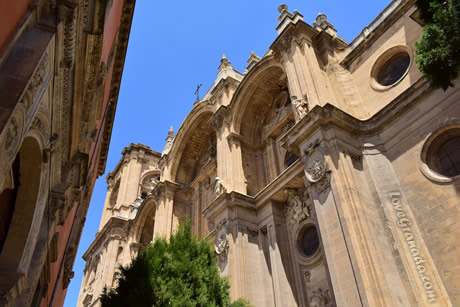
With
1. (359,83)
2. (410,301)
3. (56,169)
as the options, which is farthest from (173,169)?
(410,301)

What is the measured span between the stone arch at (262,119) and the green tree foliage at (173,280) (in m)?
7.20

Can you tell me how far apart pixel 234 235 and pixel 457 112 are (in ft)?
28.4

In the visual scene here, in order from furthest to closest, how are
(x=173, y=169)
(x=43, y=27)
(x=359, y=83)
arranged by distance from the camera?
(x=173, y=169), (x=359, y=83), (x=43, y=27)

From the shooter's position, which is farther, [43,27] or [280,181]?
[280,181]

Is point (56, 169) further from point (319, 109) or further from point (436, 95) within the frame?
point (436, 95)

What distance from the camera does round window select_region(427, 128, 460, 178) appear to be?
999 centimetres

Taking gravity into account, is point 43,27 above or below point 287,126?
below

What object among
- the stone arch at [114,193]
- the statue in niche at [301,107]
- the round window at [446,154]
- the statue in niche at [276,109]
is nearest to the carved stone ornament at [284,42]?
the statue in niche at [276,109]

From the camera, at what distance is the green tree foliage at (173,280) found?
28.3ft

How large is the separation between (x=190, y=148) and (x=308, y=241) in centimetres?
1309

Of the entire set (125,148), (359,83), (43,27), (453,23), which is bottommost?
(43,27)

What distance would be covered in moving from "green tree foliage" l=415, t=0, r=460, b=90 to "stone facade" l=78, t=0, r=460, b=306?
3793 millimetres

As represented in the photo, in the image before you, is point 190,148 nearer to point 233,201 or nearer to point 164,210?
point 164,210

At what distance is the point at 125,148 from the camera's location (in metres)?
34.9
